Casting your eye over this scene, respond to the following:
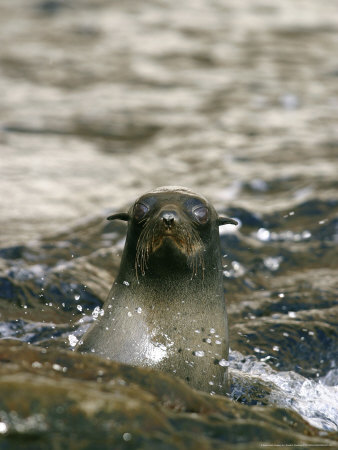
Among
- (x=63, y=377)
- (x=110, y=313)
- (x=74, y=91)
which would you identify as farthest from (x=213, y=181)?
(x=63, y=377)

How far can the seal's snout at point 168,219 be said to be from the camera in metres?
5.12

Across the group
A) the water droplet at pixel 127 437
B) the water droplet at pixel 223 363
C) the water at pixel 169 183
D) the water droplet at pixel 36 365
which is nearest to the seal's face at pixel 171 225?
the water droplet at pixel 223 363

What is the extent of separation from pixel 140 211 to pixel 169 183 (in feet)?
20.0

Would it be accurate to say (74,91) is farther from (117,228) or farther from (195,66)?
(117,228)

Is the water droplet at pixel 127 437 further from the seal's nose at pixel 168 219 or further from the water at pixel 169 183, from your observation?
the seal's nose at pixel 168 219

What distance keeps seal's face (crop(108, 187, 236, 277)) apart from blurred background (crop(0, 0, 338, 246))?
4257 millimetres

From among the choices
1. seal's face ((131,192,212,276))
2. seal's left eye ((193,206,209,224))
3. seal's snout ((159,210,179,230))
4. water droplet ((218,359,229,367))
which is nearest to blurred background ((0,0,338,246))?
seal's face ((131,192,212,276))

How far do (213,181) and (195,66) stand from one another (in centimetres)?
643

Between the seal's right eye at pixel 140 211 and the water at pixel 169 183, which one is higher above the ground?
the seal's right eye at pixel 140 211

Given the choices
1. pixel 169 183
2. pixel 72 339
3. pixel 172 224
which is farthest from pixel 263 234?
pixel 172 224

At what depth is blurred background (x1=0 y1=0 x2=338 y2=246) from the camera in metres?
11.6

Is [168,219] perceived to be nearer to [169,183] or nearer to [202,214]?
[202,214]

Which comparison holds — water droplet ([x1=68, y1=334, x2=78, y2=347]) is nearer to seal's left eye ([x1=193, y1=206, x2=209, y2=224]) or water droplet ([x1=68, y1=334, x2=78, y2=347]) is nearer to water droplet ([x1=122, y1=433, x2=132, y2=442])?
seal's left eye ([x1=193, y1=206, x2=209, y2=224])

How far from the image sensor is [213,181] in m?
11.9
